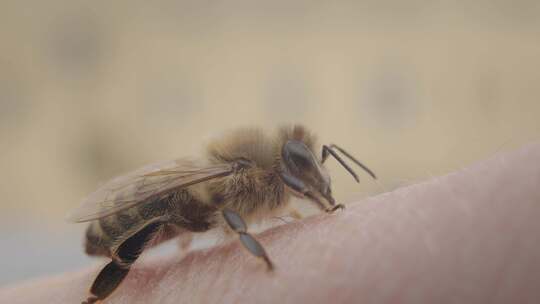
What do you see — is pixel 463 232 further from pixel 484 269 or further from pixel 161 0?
pixel 161 0

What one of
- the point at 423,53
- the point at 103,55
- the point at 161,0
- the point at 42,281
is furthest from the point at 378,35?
the point at 42,281

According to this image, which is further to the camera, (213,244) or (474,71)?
(474,71)

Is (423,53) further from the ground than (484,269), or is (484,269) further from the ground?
(484,269)

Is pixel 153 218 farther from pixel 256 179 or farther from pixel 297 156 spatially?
pixel 297 156

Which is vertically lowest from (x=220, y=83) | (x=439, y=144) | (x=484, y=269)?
(x=439, y=144)

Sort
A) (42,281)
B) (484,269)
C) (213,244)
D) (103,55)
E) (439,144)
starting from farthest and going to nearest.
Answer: (103,55)
(439,144)
(42,281)
(213,244)
(484,269)

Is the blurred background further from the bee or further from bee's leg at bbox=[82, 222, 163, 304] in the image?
bee's leg at bbox=[82, 222, 163, 304]

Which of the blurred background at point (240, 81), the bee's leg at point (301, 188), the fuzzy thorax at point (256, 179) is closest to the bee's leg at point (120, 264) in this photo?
the fuzzy thorax at point (256, 179)
